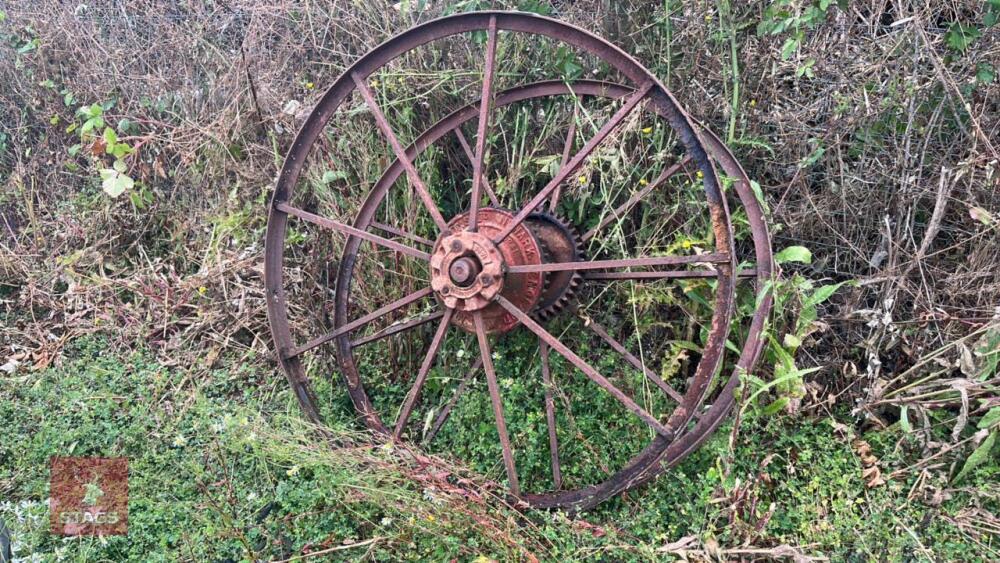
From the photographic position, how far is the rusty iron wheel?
2.71m

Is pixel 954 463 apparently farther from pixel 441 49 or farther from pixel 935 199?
pixel 441 49

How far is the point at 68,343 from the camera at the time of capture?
4414 mm

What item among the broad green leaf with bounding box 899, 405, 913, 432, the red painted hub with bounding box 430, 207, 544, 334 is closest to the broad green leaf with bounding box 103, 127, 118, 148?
the red painted hub with bounding box 430, 207, 544, 334

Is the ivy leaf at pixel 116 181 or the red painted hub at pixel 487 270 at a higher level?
the ivy leaf at pixel 116 181

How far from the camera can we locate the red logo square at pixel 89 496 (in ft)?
9.52

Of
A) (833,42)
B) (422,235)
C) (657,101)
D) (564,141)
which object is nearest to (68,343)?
(422,235)

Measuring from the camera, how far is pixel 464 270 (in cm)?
288

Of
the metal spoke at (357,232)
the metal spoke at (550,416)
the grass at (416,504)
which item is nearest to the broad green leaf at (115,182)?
the grass at (416,504)

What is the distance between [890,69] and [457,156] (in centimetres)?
224

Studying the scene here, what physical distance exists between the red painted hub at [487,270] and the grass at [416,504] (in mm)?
721

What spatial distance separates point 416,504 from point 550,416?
2.54 feet

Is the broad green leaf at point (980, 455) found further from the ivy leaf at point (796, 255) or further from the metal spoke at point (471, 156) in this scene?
the metal spoke at point (471, 156)

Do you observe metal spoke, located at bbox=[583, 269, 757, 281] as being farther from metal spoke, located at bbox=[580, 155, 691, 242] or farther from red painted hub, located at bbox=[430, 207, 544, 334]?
red painted hub, located at bbox=[430, 207, 544, 334]

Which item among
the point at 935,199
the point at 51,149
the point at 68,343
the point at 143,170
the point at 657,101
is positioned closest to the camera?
the point at 657,101
